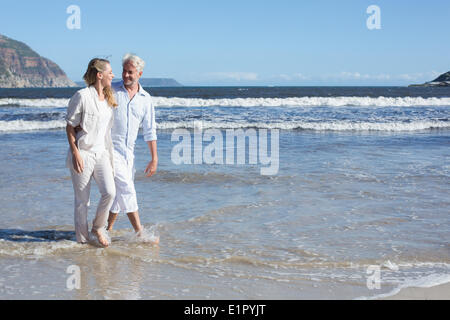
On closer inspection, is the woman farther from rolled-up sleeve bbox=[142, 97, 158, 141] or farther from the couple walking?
rolled-up sleeve bbox=[142, 97, 158, 141]

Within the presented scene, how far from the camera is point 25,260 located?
4309mm

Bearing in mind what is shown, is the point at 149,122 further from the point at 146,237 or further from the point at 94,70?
the point at 146,237

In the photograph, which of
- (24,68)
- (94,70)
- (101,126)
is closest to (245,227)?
(101,126)

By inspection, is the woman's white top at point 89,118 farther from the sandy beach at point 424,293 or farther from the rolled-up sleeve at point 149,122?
the sandy beach at point 424,293

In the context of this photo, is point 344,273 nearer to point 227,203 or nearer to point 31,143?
point 227,203

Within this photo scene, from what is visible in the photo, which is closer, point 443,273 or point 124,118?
point 443,273

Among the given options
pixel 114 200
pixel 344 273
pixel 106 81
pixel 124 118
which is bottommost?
pixel 344 273

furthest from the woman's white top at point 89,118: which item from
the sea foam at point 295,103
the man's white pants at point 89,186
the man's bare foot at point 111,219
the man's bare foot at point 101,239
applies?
the sea foam at point 295,103

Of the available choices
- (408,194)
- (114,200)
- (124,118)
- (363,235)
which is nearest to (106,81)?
(124,118)

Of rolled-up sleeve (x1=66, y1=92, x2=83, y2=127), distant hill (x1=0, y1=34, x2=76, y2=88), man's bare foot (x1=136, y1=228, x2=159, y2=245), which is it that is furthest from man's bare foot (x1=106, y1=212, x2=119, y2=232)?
distant hill (x1=0, y1=34, x2=76, y2=88)

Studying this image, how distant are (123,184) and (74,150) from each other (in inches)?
27.2

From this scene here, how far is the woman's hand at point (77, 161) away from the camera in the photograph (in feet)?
14.0

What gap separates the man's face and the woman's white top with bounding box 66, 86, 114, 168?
0.33 meters

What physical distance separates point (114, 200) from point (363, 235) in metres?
2.77
